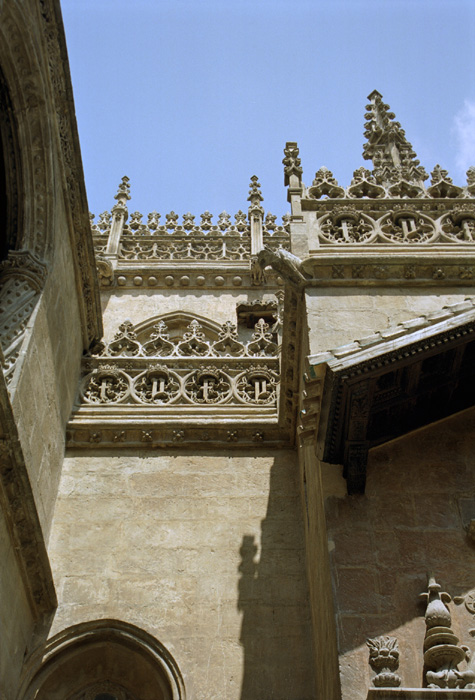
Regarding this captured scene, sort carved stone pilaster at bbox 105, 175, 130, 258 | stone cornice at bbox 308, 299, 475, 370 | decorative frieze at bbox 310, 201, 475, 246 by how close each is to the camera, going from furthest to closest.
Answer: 1. carved stone pilaster at bbox 105, 175, 130, 258
2. decorative frieze at bbox 310, 201, 475, 246
3. stone cornice at bbox 308, 299, 475, 370

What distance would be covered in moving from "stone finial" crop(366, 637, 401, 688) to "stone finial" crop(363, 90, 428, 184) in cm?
616

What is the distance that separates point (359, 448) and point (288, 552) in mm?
2251

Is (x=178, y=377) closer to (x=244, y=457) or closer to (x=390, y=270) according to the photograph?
(x=244, y=457)

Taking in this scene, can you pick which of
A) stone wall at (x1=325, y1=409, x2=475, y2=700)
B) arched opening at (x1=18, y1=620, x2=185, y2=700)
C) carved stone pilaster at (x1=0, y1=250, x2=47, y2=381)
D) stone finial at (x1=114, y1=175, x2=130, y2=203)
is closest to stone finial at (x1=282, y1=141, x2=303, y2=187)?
carved stone pilaster at (x1=0, y1=250, x2=47, y2=381)

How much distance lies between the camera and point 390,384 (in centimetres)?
588

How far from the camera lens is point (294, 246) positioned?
7715mm

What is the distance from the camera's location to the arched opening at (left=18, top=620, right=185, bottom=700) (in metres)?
6.73

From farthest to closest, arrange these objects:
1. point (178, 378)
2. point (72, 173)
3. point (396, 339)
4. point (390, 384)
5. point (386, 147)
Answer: point (386, 147)
point (178, 378)
point (72, 173)
point (390, 384)
point (396, 339)

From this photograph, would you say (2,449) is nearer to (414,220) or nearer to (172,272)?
(414,220)

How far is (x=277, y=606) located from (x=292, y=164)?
4.97 meters

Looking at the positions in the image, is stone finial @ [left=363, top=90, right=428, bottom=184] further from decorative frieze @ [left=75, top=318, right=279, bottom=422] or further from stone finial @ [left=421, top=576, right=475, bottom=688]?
stone finial @ [left=421, top=576, right=475, bottom=688]

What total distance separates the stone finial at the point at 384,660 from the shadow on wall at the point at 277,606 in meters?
2.03

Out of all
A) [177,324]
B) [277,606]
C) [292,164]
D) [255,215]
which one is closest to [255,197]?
[255,215]

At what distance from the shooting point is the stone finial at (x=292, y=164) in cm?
884
